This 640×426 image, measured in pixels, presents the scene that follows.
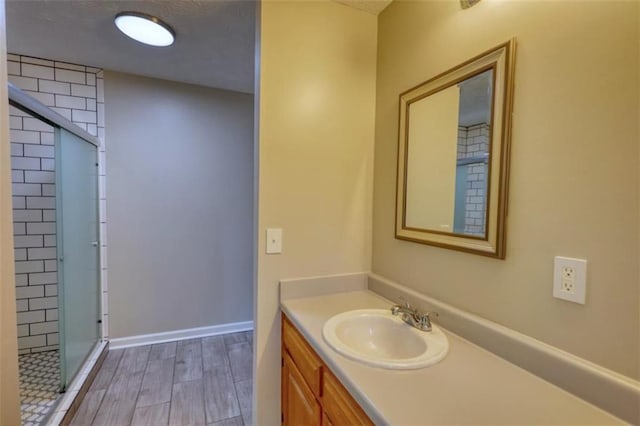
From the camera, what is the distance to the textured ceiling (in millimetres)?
1588

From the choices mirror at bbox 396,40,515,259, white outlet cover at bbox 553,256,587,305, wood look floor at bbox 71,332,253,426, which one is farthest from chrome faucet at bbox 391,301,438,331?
wood look floor at bbox 71,332,253,426

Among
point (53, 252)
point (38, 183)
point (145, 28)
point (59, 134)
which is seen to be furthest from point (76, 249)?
point (145, 28)

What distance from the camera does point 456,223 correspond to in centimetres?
115

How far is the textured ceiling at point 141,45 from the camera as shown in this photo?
159 cm

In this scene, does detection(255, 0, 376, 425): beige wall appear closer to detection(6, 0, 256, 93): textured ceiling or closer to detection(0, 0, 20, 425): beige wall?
detection(6, 0, 256, 93): textured ceiling

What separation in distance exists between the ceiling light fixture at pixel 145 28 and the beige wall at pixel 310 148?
0.79 meters

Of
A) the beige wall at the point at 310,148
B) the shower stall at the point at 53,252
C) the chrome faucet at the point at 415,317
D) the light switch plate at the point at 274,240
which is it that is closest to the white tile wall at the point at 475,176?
the chrome faucet at the point at 415,317

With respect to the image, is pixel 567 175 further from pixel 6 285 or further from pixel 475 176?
pixel 6 285

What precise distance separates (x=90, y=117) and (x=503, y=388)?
310 centimetres

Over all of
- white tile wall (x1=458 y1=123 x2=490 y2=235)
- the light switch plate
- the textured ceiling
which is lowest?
the light switch plate

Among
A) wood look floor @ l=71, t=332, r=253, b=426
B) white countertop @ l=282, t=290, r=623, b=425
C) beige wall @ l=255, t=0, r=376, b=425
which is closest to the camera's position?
white countertop @ l=282, t=290, r=623, b=425

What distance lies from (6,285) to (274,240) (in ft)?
3.01

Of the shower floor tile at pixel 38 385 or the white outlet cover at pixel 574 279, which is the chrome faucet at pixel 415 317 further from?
the shower floor tile at pixel 38 385

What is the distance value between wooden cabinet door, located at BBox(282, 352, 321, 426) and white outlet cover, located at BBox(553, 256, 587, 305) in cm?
87
